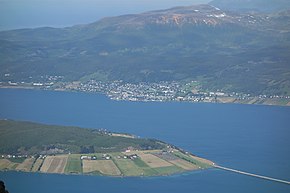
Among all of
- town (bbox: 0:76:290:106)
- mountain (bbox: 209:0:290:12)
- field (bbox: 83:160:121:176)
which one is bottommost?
town (bbox: 0:76:290:106)

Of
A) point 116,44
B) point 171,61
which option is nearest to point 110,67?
point 171,61

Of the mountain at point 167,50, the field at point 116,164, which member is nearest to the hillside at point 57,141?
the field at point 116,164

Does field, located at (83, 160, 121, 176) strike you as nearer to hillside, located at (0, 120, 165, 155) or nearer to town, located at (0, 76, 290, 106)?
hillside, located at (0, 120, 165, 155)

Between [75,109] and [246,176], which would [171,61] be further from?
[246,176]

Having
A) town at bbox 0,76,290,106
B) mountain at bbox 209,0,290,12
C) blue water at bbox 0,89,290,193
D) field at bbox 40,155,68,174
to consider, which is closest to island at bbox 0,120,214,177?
field at bbox 40,155,68,174

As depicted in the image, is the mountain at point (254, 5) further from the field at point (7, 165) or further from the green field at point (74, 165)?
the field at point (7, 165)
